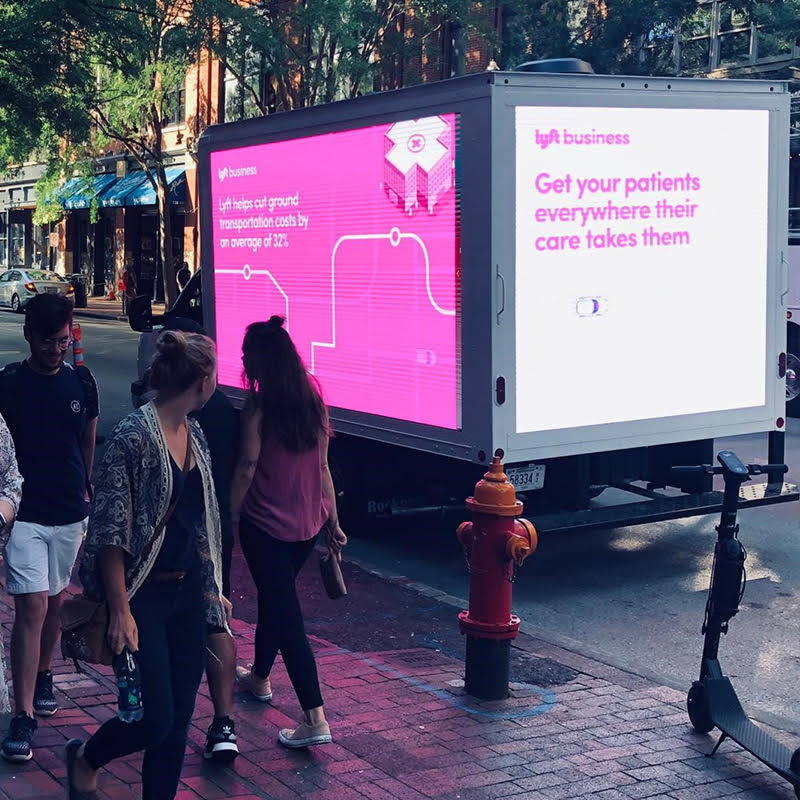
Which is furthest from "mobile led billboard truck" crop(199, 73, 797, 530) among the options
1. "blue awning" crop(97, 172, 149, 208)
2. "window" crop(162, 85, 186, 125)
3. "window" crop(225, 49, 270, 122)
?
"blue awning" crop(97, 172, 149, 208)

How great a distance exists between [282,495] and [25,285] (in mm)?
38500

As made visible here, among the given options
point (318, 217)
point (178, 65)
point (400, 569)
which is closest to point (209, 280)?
point (318, 217)

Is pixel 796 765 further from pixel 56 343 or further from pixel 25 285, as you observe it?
pixel 25 285

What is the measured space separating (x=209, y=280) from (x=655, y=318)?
413 centimetres

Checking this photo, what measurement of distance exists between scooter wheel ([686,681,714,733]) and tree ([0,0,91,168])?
47.3ft

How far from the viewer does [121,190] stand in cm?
4622

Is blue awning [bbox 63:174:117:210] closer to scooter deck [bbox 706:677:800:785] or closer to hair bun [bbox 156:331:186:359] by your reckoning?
scooter deck [bbox 706:677:800:785]

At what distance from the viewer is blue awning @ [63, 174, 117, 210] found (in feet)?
154

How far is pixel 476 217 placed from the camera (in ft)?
26.4

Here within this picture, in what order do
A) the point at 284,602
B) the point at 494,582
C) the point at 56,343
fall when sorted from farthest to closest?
the point at 494,582
the point at 284,602
the point at 56,343

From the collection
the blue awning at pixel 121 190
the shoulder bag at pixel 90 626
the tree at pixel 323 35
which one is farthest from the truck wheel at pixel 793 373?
the blue awning at pixel 121 190

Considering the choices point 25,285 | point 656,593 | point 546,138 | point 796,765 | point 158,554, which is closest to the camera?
point 158,554

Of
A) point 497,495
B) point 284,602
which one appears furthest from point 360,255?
point 284,602

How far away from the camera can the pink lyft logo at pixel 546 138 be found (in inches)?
319
